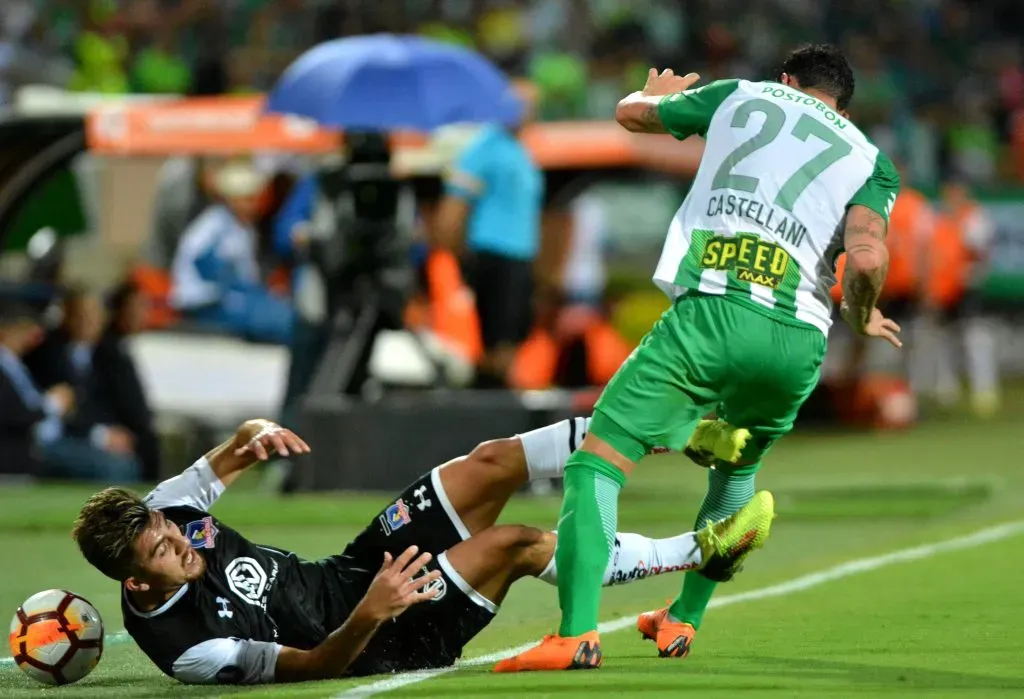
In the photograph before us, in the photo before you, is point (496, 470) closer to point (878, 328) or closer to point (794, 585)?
point (878, 328)

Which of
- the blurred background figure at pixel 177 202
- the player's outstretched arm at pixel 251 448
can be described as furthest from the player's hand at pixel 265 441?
the blurred background figure at pixel 177 202

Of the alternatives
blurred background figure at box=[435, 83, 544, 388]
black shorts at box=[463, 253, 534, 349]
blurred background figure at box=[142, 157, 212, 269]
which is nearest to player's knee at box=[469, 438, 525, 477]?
blurred background figure at box=[435, 83, 544, 388]

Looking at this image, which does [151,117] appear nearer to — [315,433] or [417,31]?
[315,433]

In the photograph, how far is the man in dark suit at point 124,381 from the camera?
1456cm

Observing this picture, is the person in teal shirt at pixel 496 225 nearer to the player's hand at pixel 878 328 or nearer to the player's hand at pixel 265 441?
the player's hand at pixel 265 441

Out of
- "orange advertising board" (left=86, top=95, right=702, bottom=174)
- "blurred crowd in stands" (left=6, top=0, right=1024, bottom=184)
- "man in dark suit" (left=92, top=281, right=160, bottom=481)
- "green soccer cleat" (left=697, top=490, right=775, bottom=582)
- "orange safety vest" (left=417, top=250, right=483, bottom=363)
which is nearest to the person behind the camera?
"green soccer cleat" (left=697, top=490, right=775, bottom=582)

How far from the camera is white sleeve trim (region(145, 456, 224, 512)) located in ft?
21.8

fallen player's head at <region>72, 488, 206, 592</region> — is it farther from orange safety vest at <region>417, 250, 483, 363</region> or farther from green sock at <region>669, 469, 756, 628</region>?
orange safety vest at <region>417, 250, 483, 363</region>

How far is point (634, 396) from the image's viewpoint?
6.34 m

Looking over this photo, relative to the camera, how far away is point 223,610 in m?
6.31

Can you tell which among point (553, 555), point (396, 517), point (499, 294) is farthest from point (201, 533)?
point (499, 294)

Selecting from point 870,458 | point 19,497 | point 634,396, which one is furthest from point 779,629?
point 870,458

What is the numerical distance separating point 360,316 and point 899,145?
1434 cm

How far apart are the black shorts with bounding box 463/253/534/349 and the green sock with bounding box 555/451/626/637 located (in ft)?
30.4
